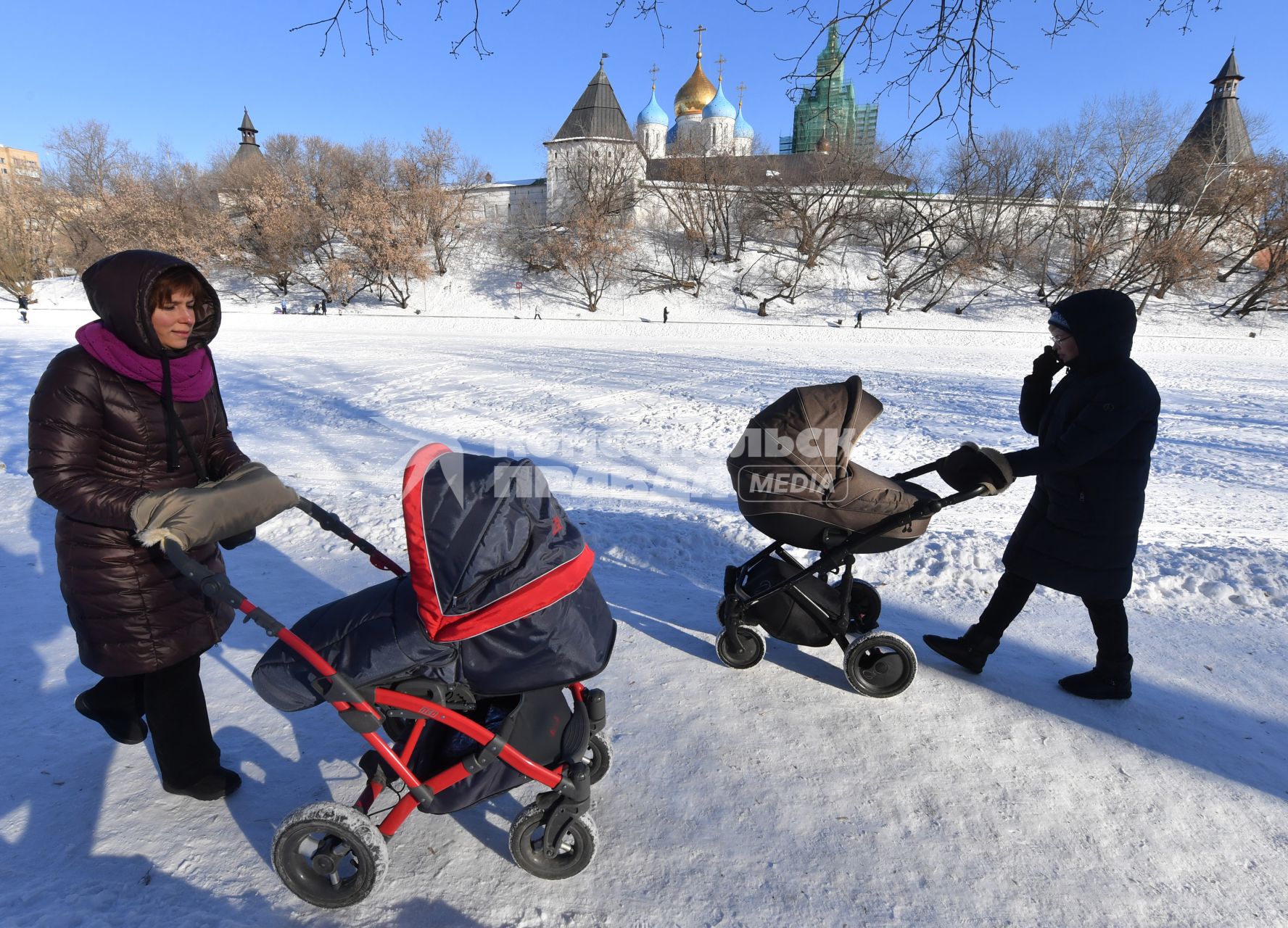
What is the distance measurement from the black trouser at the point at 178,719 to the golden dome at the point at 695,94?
60978mm

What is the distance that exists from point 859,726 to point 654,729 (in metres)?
0.93

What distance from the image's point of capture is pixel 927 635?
11.5 ft

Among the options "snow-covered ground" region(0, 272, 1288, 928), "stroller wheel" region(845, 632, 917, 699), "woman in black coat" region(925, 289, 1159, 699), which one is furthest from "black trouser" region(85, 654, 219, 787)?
"woman in black coat" region(925, 289, 1159, 699)

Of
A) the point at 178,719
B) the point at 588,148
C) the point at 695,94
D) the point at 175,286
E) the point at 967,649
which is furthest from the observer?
the point at 695,94

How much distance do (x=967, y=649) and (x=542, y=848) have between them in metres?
2.37

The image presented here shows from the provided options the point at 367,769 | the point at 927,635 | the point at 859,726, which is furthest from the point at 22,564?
the point at 927,635

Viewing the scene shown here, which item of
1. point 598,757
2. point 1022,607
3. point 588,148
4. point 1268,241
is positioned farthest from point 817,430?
point 588,148

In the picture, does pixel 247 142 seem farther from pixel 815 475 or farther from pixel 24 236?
pixel 815 475

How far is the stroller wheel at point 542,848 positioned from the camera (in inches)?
84.2

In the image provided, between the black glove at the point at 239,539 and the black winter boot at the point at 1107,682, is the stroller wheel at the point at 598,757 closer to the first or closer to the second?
the black glove at the point at 239,539

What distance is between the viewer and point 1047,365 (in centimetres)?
325

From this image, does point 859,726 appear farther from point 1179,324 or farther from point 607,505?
point 1179,324

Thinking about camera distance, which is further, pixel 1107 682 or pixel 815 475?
pixel 1107 682

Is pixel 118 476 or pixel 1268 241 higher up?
pixel 1268 241
